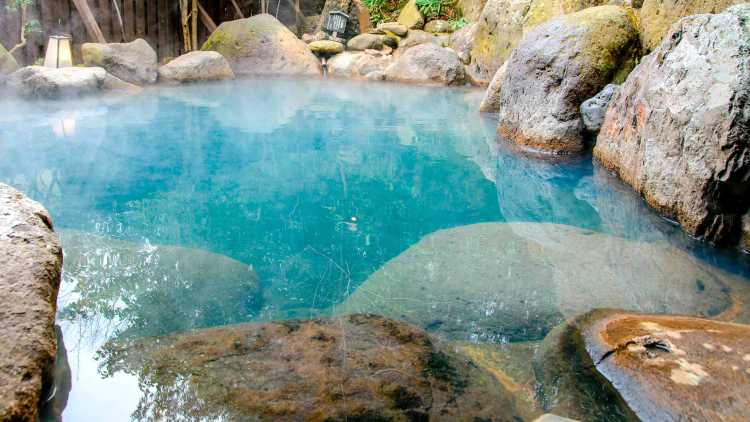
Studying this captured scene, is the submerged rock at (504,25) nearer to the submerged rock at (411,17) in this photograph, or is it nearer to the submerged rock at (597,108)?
the submerged rock at (411,17)

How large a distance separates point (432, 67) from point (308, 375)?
9.69 meters

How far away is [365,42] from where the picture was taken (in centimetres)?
1235

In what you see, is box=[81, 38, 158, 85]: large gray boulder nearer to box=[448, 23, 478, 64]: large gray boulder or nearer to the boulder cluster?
the boulder cluster

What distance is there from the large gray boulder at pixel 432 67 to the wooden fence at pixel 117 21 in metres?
4.77

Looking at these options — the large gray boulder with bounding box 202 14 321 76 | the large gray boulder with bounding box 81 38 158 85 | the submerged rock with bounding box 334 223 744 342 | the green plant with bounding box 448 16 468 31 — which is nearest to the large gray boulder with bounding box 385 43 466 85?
the large gray boulder with bounding box 202 14 321 76

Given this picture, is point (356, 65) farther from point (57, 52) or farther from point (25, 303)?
point (25, 303)

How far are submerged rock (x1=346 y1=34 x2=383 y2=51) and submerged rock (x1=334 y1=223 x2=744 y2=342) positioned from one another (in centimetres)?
950

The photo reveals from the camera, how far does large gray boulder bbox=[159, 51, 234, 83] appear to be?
9508 millimetres

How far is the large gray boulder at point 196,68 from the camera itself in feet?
31.2

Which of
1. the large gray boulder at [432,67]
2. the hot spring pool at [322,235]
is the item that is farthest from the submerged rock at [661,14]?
the large gray boulder at [432,67]

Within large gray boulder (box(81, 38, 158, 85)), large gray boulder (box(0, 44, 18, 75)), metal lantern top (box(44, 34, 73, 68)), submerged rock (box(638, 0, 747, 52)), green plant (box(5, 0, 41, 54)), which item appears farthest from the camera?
large gray boulder (box(81, 38, 158, 85))

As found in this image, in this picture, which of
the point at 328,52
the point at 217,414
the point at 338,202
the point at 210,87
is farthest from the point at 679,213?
the point at 328,52

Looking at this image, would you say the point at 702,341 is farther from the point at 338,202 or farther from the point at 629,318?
the point at 338,202

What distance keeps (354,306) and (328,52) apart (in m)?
10.2
